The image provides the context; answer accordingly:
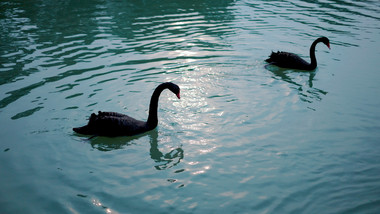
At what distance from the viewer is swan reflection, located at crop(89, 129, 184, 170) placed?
588cm

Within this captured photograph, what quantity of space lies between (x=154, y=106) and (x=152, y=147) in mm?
802

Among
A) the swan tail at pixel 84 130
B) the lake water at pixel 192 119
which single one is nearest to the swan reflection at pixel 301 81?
the lake water at pixel 192 119

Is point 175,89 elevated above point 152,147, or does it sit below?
above

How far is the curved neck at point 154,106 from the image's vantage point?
6.56 m

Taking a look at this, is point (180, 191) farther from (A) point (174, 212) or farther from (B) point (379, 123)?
(B) point (379, 123)

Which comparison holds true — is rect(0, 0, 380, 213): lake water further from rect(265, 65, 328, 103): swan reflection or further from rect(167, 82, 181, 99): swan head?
rect(167, 82, 181, 99): swan head

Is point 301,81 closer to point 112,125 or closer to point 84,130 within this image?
point 112,125

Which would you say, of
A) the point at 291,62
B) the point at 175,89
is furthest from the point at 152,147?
the point at 291,62

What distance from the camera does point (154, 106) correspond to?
258 inches

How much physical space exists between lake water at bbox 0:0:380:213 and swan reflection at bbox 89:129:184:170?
30mm

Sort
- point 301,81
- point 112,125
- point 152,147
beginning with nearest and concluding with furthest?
point 112,125 < point 152,147 < point 301,81

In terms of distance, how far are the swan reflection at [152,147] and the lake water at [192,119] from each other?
0.03m

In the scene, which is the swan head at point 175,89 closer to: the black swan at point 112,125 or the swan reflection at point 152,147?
the black swan at point 112,125

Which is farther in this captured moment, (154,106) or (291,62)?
(291,62)
